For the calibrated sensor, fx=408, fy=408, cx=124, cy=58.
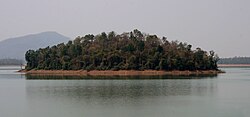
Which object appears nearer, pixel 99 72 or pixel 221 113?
pixel 221 113

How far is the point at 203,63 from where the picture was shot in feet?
306

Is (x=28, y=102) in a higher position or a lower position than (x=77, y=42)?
lower

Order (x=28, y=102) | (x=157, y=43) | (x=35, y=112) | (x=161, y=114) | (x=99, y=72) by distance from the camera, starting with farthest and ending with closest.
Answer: (x=157, y=43), (x=99, y=72), (x=28, y=102), (x=35, y=112), (x=161, y=114)

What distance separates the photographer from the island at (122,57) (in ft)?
292

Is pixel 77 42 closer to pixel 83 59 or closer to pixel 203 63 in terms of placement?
pixel 83 59

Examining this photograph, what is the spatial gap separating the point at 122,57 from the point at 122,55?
1098 mm

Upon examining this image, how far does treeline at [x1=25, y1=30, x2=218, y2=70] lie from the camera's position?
8938 cm

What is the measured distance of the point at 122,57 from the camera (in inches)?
3583

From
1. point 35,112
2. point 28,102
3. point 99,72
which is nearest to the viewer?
point 35,112

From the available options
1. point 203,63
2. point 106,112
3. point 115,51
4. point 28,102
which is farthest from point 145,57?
point 106,112

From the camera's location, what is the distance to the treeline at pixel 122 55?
89.4 m

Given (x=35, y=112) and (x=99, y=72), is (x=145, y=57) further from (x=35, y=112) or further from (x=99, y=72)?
(x=35, y=112)

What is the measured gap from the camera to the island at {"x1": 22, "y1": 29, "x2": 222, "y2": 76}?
89.0 meters

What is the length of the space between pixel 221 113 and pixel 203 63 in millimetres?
70345
